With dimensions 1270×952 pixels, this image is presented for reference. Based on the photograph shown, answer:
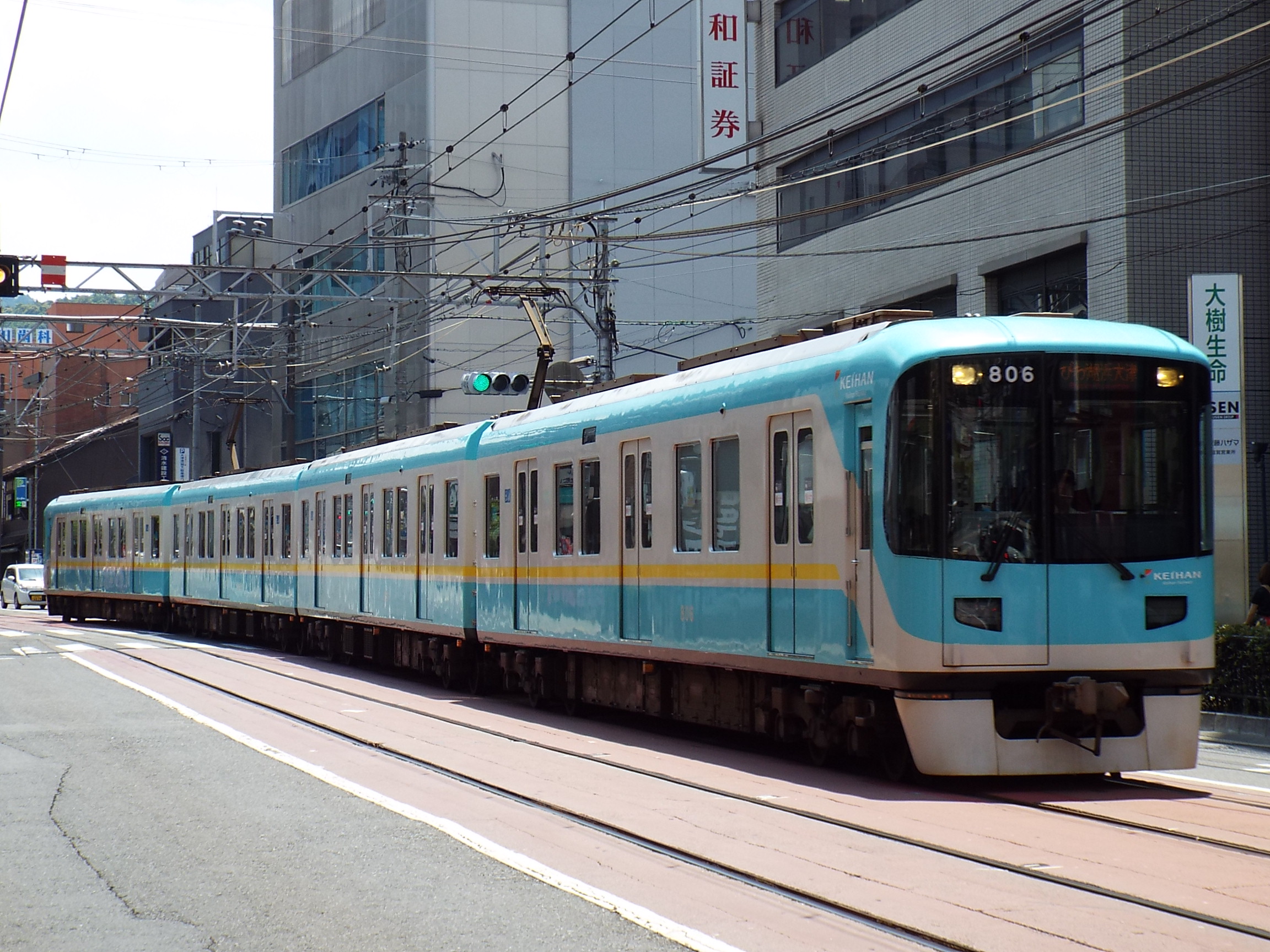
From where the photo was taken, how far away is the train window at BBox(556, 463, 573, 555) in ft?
56.3

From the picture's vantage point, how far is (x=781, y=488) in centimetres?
1273

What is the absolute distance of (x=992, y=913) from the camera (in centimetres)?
711

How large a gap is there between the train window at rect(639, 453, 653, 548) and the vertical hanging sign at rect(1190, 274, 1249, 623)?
5.72m

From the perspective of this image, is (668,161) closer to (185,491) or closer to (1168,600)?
(185,491)

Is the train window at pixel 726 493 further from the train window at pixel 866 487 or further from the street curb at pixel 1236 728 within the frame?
the street curb at pixel 1236 728

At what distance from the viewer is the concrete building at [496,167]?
4984cm

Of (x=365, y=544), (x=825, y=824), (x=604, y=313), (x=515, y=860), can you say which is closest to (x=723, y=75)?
(x=604, y=313)

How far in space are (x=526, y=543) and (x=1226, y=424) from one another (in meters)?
7.44

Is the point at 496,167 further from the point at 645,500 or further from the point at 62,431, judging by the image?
the point at 62,431

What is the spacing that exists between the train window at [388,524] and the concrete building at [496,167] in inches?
880

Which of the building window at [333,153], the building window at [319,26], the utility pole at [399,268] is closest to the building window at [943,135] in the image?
the utility pole at [399,268]

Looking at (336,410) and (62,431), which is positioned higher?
(62,431)

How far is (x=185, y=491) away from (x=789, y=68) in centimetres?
1641

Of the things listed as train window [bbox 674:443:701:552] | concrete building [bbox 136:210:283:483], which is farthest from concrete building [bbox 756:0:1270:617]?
concrete building [bbox 136:210:283:483]
